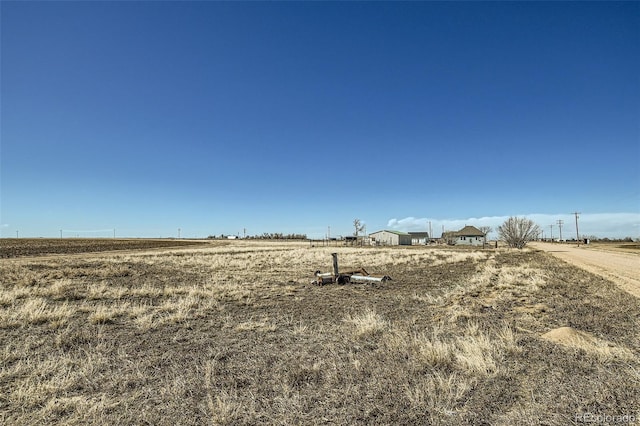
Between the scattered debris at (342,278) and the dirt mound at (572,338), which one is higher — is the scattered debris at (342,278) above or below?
below

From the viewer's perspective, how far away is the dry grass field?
3.97 m

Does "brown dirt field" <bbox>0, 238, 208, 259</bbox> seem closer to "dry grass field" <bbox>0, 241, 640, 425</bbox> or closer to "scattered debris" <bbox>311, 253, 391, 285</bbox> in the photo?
"scattered debris" <bbox>311, 253, 391, 285</bbox>

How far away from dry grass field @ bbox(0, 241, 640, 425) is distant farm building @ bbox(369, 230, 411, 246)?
3658 inches

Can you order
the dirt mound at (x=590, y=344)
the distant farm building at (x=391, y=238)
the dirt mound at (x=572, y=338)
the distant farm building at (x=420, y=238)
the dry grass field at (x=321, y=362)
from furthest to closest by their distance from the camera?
the distant farm building at (x=420, y=238), the distant farm building at (x=391, y=238), the dirt mound at (x=572, y=338), the dirt mound at (x=590, y=344), the dry grass field at (x=321, y=362)

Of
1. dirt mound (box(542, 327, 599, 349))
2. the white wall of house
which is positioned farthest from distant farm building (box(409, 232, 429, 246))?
dirt mound (box(542, 327, 599, 349))

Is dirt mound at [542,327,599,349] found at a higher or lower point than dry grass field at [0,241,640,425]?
higher

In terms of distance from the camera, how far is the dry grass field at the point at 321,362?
156 inches

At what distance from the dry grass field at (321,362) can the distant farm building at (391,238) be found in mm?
92913

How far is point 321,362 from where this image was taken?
220 inches

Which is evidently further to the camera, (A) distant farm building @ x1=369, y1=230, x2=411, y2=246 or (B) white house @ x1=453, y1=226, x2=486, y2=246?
(A) distant farm building @ x1=369, y1=230, x2=411, y2=246

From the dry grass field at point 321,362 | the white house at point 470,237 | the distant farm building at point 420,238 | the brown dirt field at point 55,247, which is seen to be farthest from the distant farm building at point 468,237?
the dry grass field at point 321,362

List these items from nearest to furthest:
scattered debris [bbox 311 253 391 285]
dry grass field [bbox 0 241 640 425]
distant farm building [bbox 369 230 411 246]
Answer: dry grass field [bbox 0 241 640 425] < scattered debris [bbox 311 253 391 285] < distant farm building [bbox 369 230 411 246]

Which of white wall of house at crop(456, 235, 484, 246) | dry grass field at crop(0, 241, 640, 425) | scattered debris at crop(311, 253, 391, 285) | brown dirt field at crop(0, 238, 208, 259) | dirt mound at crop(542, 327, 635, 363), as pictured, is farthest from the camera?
white wall of house at crop(456, 235, 484, 246)

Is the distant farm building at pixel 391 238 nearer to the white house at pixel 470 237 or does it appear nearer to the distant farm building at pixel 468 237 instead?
the distant farm building at pixel 468 237
